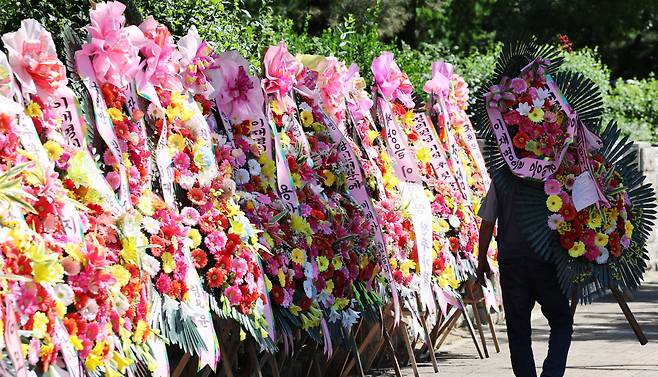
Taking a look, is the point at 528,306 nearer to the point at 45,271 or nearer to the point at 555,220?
the point at 555,220

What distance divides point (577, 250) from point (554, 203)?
0.95 ft

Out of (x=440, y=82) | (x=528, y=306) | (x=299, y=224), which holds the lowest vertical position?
(x=528, y=306)

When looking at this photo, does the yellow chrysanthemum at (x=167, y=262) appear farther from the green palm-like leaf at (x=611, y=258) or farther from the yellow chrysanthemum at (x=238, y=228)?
the green palm-like leaf at (x=611, y=258)

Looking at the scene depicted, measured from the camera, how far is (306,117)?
7133 mm

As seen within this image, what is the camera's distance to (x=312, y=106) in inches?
283

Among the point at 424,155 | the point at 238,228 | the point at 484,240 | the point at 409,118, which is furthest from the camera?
the point at 424,155

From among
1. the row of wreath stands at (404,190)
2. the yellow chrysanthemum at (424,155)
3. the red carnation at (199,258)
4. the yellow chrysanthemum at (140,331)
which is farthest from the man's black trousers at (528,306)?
the yellow chrysanthemum at (140,331)

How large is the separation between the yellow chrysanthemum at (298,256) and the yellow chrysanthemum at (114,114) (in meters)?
1.33

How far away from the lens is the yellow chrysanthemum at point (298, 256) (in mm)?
6488

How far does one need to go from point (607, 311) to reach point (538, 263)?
5.70 m

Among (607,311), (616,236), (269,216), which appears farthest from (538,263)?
(607,311)

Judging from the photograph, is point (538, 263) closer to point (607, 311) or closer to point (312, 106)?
point (312, 106)

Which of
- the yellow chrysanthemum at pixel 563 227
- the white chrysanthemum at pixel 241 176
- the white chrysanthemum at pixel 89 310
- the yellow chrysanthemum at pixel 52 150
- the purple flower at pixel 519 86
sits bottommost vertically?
the yellow chrysanthemum at pixel 563 227

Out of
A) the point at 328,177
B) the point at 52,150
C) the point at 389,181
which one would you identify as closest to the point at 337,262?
the point at 328,177
